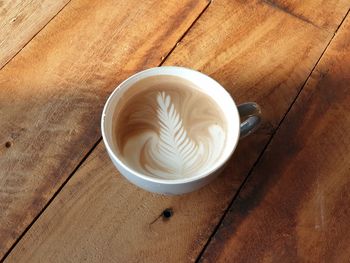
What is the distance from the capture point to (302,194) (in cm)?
59

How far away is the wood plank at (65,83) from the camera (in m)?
0.59

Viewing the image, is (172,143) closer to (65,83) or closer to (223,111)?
(223,111)

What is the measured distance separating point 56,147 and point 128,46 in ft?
0.60

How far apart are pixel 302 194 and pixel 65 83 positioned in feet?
1.15

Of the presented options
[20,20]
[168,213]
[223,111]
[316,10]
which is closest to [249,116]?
[223,111]

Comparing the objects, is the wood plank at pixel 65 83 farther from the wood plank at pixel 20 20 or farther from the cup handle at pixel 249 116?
the cup handle at pixel 249 116

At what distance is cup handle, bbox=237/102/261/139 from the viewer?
0.57 m

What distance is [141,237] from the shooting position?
561mm

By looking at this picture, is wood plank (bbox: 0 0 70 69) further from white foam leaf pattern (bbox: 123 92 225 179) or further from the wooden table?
white foam leaf pattern (bbox: 123 92 225 179)

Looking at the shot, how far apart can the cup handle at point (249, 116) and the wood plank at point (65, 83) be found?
0.17 meters

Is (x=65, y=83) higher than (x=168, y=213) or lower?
higher

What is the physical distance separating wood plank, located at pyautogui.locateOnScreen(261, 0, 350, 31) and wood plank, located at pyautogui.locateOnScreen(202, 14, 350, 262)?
0.10 m

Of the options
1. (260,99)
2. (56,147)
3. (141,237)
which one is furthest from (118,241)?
(260,99)

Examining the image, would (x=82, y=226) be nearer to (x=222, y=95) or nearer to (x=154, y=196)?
(x=154, y=196)
